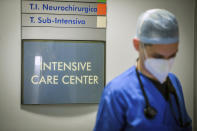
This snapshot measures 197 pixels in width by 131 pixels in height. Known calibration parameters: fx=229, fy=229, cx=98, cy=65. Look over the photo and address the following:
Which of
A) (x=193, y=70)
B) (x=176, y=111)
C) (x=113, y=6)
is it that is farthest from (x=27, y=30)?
(x=193, y=70)

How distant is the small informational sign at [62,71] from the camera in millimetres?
2162

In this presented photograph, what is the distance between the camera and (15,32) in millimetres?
2148

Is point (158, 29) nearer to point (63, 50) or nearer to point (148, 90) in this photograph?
point (148, 90)

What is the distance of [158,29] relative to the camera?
A: 101cm

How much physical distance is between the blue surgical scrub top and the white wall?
3.82ft

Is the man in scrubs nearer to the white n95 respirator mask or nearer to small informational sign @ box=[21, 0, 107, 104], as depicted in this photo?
the white n95 respirator mask

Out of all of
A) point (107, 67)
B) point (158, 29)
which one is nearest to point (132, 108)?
point (158, 29)

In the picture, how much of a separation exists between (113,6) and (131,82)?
1.33 m

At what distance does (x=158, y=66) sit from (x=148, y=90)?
0.41ft

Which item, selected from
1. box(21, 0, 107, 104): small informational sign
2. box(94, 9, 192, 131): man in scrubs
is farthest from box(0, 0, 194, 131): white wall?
box(94, 9, 192, 131): man in scrubs

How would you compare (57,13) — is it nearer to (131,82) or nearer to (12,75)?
(12,75)

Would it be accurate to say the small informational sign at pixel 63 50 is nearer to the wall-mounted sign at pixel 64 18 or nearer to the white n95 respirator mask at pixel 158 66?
the wall-mounted sign at pixel 64 18

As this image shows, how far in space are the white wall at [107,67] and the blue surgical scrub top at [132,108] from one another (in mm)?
1166

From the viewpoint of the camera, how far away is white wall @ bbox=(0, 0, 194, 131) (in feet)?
7.06
